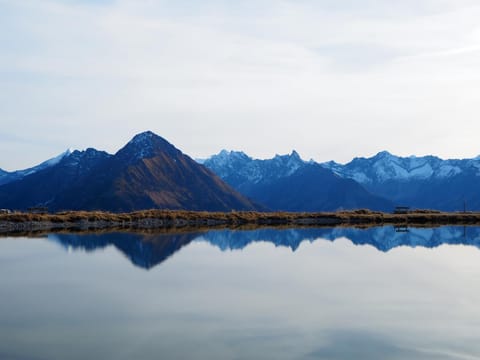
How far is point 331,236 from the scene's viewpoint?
48531mm

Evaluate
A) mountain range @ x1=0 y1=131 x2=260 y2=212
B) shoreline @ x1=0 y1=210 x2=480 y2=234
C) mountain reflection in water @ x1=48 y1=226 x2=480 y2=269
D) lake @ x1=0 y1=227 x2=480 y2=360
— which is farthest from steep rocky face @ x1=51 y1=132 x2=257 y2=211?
lake @ x1=0 y1=227 x2=480 y2=360

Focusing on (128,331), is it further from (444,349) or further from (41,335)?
(444,349)

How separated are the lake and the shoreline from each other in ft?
83.2

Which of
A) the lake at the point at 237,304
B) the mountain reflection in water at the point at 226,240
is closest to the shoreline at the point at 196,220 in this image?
the mountain reflection in water at the point at 226,240

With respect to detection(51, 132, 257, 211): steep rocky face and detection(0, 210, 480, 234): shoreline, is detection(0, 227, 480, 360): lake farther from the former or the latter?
detection(51, 132, 257, 211): steep rocky face

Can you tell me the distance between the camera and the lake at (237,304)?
1357 cm

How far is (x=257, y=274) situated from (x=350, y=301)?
700cm

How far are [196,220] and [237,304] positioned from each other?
51.7 m

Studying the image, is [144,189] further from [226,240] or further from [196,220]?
[226,240]

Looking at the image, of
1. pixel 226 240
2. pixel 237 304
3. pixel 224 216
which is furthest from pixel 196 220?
pixel 237 304

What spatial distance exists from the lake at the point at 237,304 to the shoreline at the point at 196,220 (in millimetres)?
25354

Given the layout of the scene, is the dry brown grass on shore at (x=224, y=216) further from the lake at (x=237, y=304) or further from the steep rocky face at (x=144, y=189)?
the steep rocky face at (x=144, y=189)

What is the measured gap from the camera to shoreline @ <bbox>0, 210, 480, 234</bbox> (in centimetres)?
5953

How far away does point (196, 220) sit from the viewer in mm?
69938
